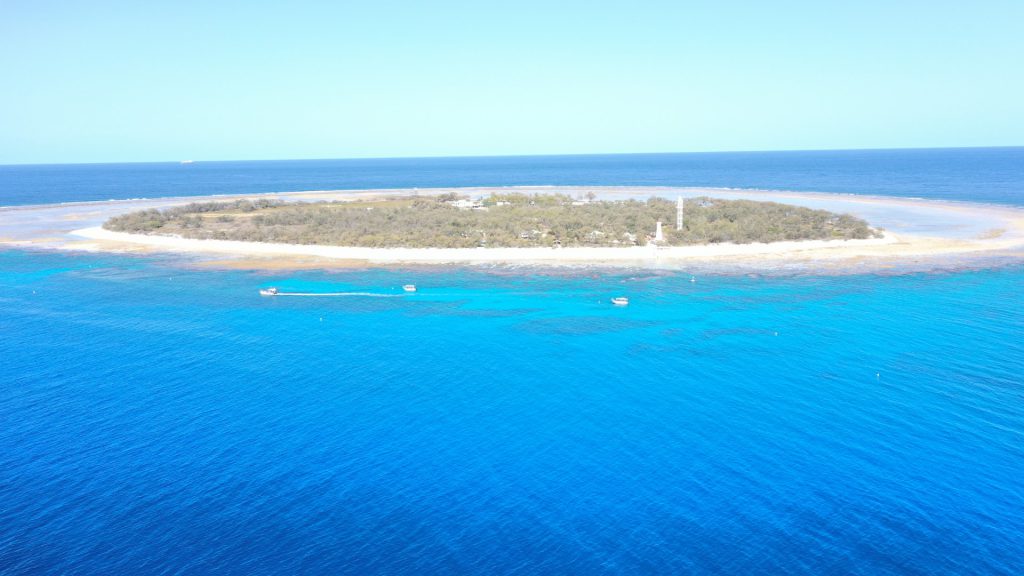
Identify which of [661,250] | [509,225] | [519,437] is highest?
[509,225]

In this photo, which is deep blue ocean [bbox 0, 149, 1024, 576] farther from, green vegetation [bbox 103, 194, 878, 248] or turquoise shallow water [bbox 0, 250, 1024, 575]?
green vegetation [bbox 103, 194, 878, 248]

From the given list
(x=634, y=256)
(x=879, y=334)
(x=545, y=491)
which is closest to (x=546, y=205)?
(x=634, y=256)

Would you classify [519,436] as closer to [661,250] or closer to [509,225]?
[661,250]

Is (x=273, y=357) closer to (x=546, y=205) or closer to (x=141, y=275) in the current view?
(x=141, y=275)

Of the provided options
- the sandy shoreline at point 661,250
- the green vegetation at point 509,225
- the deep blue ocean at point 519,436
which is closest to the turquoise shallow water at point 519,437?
the deep blue ocean at point 519,436

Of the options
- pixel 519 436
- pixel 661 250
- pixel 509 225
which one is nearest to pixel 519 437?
pixel 519 436

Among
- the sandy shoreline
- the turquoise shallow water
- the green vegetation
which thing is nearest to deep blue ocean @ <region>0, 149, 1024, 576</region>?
the turquoise shallow water
